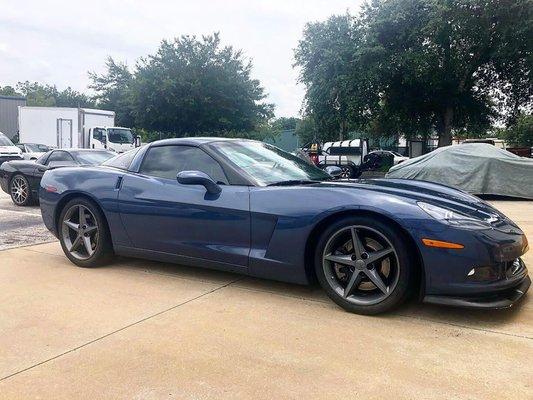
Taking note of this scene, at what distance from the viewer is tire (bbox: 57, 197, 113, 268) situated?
4.55 m

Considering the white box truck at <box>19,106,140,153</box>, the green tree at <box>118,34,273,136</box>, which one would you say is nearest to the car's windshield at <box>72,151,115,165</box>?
the white box truck at <box>19,106,140,153</box>

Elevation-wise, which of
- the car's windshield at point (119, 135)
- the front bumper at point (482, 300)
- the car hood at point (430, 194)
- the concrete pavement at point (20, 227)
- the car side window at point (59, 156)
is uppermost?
the car's windshield at point (119, 135)

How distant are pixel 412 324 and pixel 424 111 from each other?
24.5 meters

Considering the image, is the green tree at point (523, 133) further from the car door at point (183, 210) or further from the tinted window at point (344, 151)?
the car door at point (183, 210)

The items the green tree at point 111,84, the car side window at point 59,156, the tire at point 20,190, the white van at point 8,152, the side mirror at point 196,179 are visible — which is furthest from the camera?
the green tree at point 111,84

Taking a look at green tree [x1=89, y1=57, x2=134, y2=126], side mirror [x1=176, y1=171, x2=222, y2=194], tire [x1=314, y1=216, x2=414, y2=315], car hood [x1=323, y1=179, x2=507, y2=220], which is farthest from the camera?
green tree [x1=89, y1=57, x2=134, y2=126]

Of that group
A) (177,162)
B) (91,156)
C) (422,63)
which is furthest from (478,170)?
(422,63)

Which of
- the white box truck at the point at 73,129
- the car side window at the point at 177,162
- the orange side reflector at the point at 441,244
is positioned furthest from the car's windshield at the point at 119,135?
the orange side reflector at the point at 441,244

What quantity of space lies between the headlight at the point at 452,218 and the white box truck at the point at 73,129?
19.8m

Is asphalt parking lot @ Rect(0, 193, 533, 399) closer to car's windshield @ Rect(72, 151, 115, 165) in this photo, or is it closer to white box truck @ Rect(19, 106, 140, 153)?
car's windshield @ Rect(72, 151, 115, 165)

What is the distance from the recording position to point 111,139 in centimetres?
2255

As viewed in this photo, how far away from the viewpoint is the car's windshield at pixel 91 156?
10.3 meters

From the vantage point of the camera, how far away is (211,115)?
93.6ft

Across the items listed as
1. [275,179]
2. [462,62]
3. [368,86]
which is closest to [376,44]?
[368,86]
